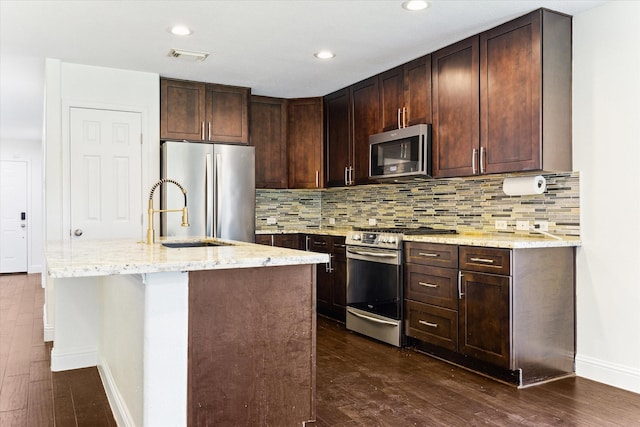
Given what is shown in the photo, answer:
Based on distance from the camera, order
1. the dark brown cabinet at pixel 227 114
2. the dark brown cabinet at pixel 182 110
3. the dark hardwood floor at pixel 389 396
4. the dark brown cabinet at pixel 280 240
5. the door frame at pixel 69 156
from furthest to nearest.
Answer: the dark brown cabinet at pixel 280 240 < the dark brown cabinet at pixel 227 114 < the dark brown cabinet at pixel 182 110 < the door frame at pixel 69 156 < the dark hardwood floor at pixel 389 396

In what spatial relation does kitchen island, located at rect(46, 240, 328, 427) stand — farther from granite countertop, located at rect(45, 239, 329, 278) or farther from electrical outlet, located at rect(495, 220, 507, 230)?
electrical outlet, located at rect(495, 220, 507, 230)

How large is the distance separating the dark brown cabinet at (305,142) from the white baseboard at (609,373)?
3104 millimetres

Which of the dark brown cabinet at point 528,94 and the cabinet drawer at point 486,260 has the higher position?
the dark brown cabinet at point 528,94

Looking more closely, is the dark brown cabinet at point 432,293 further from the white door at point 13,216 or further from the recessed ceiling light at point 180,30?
the white door at point 13,216

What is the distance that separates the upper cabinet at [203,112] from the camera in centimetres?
464

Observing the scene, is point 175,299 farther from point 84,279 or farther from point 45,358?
point 45,358

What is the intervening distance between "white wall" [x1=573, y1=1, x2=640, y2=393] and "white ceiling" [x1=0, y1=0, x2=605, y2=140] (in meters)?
0.28

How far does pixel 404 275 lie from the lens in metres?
3.87

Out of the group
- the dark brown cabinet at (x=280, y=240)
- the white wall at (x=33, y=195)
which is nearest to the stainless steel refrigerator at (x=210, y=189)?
the dark brown cabinet at (x=280, y=240)

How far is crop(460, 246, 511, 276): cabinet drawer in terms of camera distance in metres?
3.05

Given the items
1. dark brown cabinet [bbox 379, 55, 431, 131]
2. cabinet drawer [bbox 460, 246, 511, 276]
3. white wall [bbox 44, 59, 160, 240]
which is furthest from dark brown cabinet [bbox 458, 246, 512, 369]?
white wall [bbox 44, 59, 160, 240]

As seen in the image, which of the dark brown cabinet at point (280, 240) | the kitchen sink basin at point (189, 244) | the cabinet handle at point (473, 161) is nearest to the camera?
the kitchen sink basin at point (189, 244)

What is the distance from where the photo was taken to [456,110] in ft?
12.2

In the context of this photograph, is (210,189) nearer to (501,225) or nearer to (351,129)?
(351,129)
